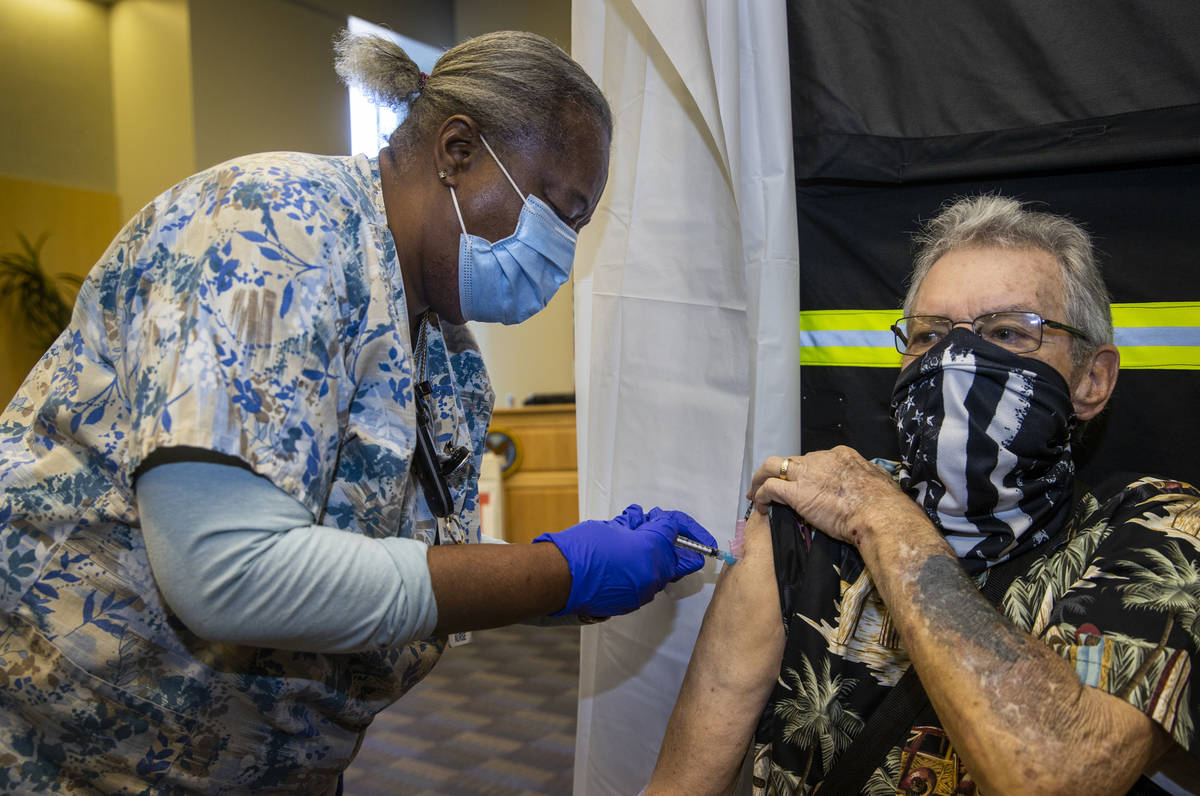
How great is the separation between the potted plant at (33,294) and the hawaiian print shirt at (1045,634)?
5.51m

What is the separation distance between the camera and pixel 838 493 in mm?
1273

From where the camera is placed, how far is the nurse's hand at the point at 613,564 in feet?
3.66

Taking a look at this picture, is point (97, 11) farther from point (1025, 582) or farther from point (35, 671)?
point (1025, 582)

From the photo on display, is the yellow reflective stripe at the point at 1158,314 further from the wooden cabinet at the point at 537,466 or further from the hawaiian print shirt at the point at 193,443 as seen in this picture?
the wooden cabinet at the point at 537,466

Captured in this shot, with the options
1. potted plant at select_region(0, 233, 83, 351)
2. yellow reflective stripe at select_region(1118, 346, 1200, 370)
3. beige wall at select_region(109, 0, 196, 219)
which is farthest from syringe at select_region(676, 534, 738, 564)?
potted plant at select_region(0, 233, 83, 351)

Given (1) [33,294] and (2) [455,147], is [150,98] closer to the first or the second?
(1) [33,294]

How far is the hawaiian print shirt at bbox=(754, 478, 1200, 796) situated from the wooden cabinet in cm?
319

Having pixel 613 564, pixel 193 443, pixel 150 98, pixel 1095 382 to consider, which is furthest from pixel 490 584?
pixel 150 98

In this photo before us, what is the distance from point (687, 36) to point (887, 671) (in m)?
1.09

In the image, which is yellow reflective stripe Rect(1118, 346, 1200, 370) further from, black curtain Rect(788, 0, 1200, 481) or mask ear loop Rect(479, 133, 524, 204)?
mask ear loop Rect(479, 133, 524, 204)

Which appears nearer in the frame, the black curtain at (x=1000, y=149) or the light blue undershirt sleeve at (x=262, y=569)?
the light blue undershirt sleeve at (x=262, y=569)

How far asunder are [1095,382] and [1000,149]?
48cm

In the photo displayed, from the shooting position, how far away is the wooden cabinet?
4.51 m

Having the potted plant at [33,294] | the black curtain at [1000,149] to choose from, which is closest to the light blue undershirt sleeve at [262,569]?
the black curtain at [1000,149]
